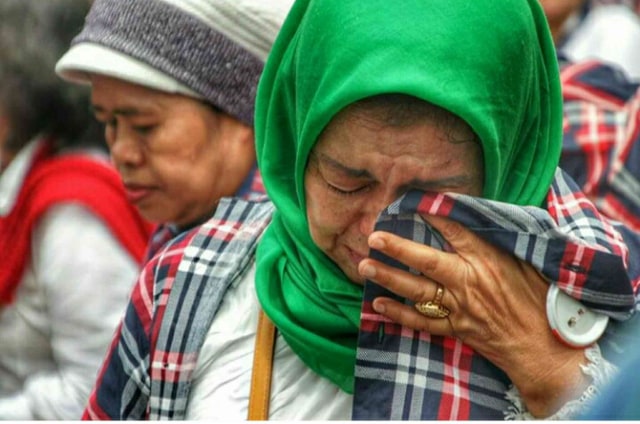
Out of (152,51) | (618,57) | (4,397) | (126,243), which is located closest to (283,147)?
(152,51)

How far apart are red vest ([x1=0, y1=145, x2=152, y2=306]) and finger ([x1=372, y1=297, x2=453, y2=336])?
4.02ft

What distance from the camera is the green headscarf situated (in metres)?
1.82

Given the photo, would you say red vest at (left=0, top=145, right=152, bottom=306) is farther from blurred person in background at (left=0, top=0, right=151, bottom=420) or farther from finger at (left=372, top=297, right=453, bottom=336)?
finger at (left=372, top=297, right=453, bottom=336)

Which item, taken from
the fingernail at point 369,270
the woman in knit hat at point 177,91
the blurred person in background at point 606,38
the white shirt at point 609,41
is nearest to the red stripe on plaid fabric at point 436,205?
the fingernail at point 369,270

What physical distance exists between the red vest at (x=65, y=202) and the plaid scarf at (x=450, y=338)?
3.96 feet

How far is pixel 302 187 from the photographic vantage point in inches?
78.2

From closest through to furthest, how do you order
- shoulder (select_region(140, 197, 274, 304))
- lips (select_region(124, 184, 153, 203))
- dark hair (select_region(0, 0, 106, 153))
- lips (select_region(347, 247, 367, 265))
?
lips (select_region(347, 247, 367, 265))
shoulder (select_region(140, 197, 274, 304))
lips (select_region(124, 184, 153, 203))
dark hair (select_region(0, 0, 106, 153))

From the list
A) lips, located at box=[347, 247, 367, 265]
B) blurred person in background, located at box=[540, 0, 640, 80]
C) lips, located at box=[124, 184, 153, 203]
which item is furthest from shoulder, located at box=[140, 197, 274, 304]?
blurred person in background, located at box=[540, 0, 640, 80]

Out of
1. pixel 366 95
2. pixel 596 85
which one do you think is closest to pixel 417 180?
pixel 366 95

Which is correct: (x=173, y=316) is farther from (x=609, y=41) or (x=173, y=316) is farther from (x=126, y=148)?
(x=609, y=41)

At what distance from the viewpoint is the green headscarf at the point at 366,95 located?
5.96 feet

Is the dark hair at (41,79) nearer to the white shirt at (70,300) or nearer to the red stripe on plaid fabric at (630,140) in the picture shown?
the white shirt at (70,300)

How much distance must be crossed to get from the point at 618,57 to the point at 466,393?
8.13 ft

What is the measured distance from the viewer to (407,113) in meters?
1.83
